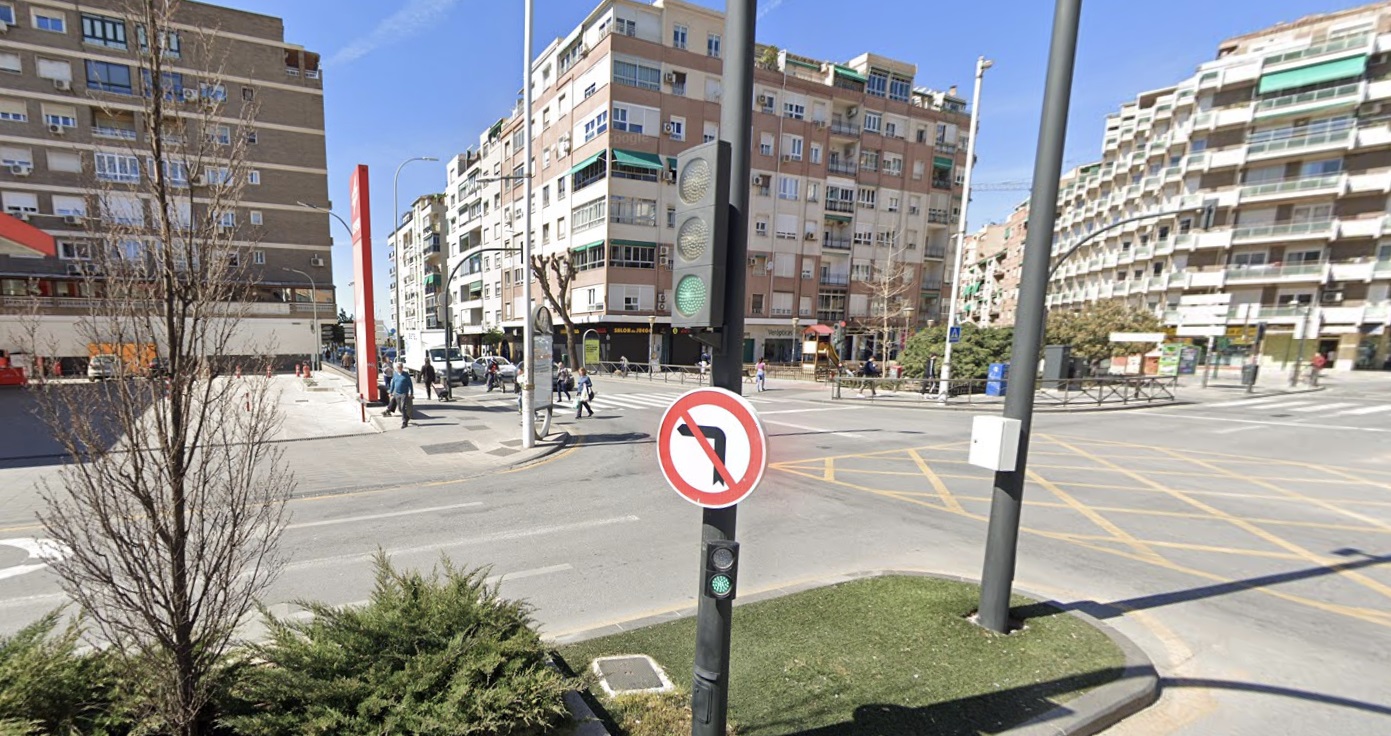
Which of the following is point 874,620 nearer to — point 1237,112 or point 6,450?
point 6,450

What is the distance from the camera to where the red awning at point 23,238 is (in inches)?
369

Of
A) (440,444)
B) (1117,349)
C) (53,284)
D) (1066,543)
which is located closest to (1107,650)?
(1066,543)

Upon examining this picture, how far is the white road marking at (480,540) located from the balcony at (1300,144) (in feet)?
182

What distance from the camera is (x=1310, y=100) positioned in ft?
123

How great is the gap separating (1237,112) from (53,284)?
81.9 meters

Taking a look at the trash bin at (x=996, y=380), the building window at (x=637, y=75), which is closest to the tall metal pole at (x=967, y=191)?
the trash bin at (x=996, y=380)

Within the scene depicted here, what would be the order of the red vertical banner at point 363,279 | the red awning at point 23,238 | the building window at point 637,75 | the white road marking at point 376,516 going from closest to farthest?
the white road marking at point 376,516
the red awning at point 23,238
the red vertical banner at point 363,279
the building window at point 637,75

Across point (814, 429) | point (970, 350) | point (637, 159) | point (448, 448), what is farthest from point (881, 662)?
point (637, 159)

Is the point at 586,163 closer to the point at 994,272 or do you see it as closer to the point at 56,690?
the point at 56,690

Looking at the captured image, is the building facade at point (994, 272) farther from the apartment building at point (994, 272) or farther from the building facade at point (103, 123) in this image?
the building facade at point (103, 123)

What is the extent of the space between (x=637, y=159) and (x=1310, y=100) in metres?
47.2

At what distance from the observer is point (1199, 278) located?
42.3m

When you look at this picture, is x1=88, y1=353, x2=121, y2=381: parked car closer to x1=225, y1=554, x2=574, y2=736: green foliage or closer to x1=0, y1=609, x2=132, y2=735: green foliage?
x1=0, y1=609, x2=132, y2=735: green foliage

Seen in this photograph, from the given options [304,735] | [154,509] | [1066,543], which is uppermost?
[154,509]
